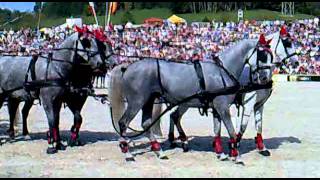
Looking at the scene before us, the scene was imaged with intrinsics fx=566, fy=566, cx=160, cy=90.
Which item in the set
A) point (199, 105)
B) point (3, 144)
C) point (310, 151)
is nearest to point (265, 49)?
point (199, 105)

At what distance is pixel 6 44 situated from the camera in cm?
3838

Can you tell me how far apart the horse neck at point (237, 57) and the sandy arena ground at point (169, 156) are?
1.52m

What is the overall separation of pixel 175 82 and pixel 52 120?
2.43 m

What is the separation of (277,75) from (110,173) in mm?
28355

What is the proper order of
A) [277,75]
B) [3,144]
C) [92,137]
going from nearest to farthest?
[3,144]
[92,137]
[277,75]

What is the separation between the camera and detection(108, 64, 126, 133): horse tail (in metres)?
10.1

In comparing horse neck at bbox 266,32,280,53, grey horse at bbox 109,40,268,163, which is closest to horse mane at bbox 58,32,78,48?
grey horse at bbox 109,40,268,163

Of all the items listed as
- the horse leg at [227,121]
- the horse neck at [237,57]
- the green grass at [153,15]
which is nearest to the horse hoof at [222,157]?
the horse leg at [227,121]

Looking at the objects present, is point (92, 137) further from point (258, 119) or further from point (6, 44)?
point (6, 44)

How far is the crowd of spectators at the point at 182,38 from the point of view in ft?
127

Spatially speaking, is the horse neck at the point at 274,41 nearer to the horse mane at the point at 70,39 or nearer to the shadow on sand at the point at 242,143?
the shadow on sand at the point at 242,143

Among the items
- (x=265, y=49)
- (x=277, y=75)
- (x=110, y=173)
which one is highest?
(x=265, y=49)

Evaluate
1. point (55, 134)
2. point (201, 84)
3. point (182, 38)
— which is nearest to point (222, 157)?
point (201, 84)

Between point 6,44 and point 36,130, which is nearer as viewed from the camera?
point 36,130
